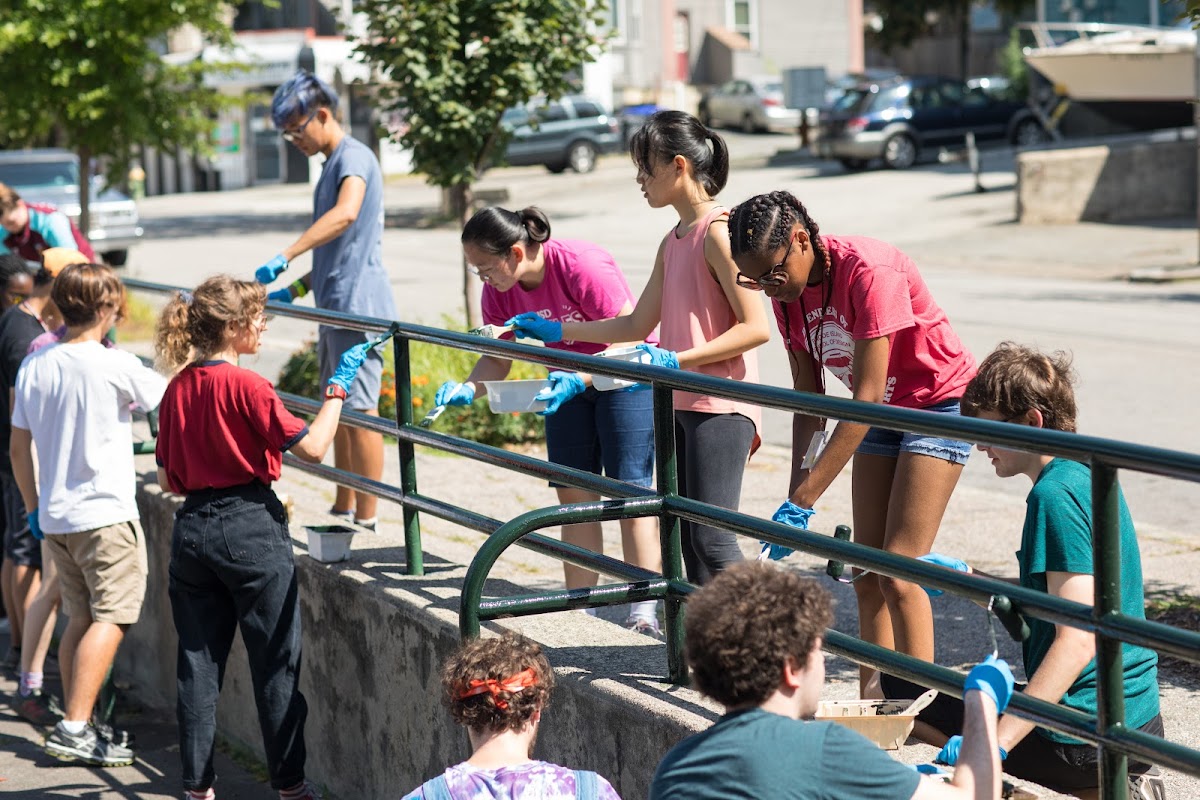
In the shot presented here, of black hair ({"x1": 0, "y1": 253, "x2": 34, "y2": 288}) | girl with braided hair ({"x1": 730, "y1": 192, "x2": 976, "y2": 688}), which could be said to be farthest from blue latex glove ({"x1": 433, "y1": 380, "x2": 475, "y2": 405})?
black hair ({"x1": 0, "y1": 253, "x2": 34, "y2": 288})

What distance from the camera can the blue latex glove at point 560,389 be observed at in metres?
4.35

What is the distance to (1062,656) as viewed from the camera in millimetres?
2859

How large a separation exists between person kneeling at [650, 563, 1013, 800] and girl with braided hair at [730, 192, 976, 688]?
1075mm

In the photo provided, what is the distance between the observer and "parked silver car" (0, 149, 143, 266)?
70.2 feet

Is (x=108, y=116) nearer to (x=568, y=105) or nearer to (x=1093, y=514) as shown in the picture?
(x=1093, y=514)

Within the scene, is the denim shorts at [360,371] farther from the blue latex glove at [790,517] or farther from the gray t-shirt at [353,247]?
the blue latex glove at [790,517]

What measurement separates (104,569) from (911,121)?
27353 millimetres

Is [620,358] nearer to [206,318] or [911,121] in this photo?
[206,318]

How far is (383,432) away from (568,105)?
31.2 m

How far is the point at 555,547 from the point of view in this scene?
409cm

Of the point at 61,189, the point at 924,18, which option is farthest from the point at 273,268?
the point at 924,18

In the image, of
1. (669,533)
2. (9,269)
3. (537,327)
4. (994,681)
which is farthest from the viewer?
(9,269)

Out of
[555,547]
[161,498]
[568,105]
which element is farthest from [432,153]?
[568,105]

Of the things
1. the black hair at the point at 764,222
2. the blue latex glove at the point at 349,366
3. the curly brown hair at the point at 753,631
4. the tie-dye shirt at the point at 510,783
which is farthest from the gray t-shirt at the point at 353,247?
the curly brown hair at the point at 753,631
